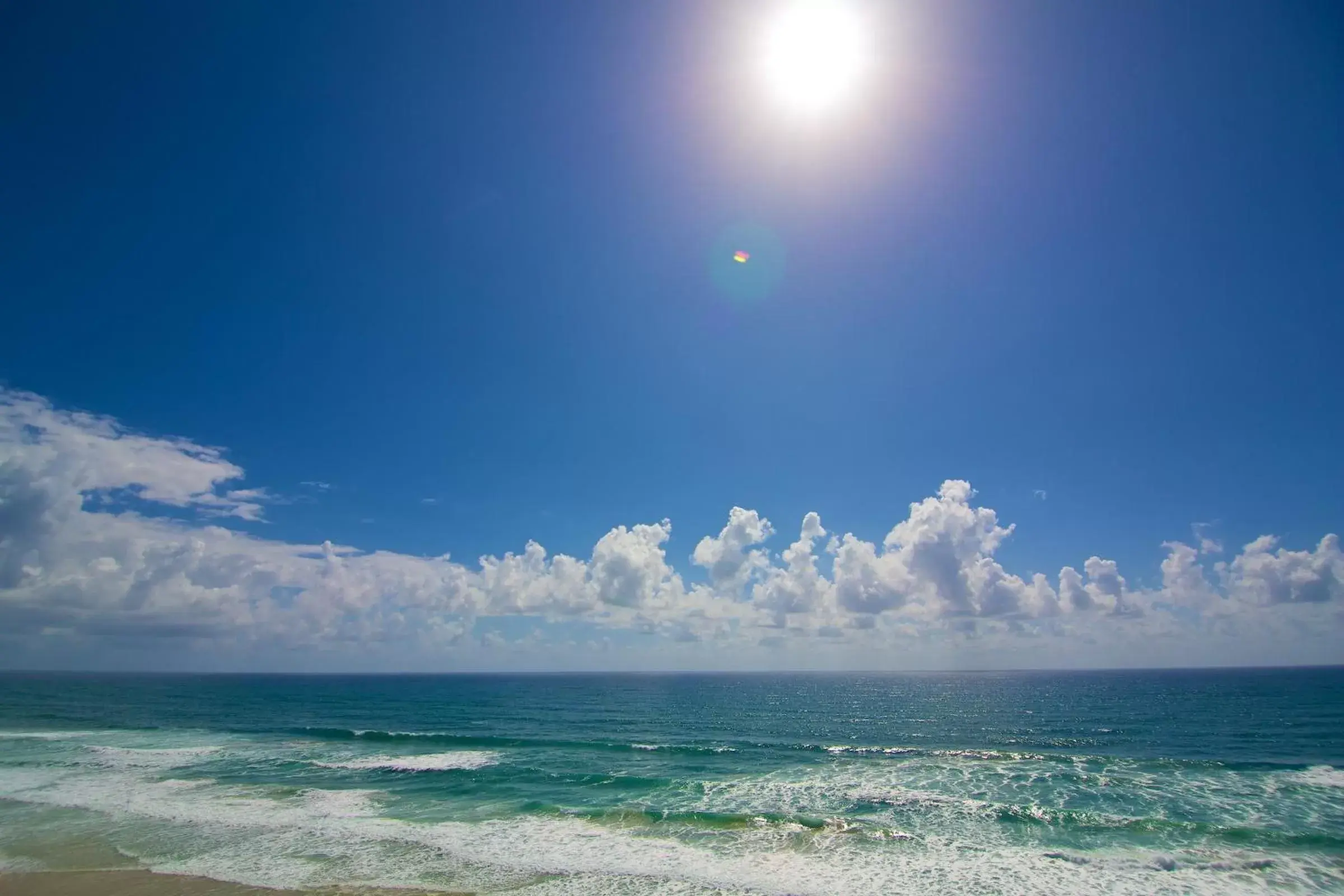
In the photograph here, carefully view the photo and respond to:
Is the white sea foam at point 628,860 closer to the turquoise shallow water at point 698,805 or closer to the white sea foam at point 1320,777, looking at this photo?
the turquoise shallow water at point 698,805

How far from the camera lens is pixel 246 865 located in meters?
22.2

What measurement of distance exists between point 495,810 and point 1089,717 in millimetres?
67810

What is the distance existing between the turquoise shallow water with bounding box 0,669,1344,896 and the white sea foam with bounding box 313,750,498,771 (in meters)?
0.35

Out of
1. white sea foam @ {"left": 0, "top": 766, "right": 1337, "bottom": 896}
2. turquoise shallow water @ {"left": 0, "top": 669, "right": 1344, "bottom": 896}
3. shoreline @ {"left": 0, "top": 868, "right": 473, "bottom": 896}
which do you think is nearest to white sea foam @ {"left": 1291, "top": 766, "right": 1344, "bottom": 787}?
turquoise shallow water @ {"left": 0, "top": 669, "right": 1344, "bottom": 896}

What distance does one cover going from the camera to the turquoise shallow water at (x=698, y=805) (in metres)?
21.8

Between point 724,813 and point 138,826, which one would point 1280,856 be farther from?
point 138,826

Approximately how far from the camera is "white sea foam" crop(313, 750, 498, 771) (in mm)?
40594

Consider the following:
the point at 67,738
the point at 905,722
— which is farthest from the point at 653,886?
the point at 67,738

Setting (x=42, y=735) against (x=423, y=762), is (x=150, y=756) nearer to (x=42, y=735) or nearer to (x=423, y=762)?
(x=423, y=762)

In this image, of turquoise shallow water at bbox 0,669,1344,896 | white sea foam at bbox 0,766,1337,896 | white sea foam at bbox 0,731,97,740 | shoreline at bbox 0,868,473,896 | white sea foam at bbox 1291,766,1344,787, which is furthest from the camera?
white sea foam at bbox 0,731,97,740

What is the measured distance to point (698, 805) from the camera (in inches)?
1200

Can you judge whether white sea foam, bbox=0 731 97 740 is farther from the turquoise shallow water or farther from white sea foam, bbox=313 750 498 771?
white sea foam, bbox=313 750 498 771

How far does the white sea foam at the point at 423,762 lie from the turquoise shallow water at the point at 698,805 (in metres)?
0.35

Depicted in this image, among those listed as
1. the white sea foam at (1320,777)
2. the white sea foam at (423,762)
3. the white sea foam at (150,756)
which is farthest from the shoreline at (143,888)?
the white sea foam at (1320,777)
